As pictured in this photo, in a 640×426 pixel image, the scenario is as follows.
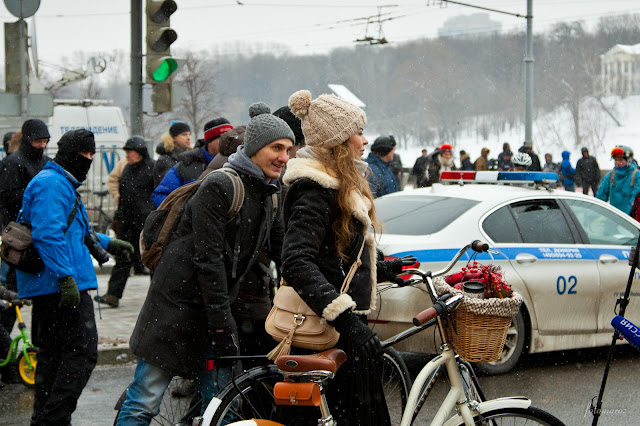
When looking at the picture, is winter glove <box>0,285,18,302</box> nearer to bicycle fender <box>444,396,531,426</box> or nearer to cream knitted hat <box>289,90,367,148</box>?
cream knitted hat <box>289,90,367,148</box>

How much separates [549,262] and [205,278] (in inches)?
149

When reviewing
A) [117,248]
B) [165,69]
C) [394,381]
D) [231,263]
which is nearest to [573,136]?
→ [165,69]

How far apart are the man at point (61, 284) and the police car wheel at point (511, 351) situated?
3093 millimetres

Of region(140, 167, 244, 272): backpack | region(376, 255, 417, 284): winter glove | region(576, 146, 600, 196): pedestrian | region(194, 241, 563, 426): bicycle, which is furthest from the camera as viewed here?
region(576, 146, 600, 196): pedestrian

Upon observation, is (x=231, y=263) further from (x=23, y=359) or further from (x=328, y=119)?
(x=23, y=359)

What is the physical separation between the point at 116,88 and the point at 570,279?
153ft

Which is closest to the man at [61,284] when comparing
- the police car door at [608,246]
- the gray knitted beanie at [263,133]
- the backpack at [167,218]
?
the backpack at [167,218]

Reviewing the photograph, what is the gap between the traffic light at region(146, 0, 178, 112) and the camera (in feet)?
27.6

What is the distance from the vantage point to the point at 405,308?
6.21m

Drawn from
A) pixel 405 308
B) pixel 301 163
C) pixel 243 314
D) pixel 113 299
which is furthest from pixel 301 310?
pixel 113 299

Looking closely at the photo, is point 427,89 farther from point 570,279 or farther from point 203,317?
point 203,317

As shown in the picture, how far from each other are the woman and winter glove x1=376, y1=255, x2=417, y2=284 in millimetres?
115

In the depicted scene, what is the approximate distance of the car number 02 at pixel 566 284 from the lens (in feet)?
22.2

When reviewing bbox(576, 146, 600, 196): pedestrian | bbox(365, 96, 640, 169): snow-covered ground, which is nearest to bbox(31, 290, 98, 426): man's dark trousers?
bbox(576, 146, 600, 196): pedestrian
